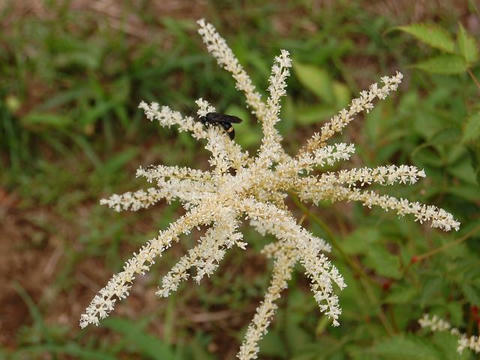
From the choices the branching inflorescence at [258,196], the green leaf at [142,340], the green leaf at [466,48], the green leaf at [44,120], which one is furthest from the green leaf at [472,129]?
the green leaf at [44,120]

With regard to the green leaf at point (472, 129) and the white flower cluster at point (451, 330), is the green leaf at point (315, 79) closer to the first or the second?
the white flower cluster at point (451, 330)

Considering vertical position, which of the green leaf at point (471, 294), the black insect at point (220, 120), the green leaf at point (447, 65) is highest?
the green leaf at point (447, 65)

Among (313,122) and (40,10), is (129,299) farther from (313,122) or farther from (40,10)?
(40,10)

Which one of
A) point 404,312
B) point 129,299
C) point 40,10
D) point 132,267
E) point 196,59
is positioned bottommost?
point 132,267

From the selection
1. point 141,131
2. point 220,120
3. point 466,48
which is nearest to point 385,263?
point 466,48

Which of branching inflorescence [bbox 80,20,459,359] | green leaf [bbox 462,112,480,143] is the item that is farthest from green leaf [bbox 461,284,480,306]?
green leaf [bbox 462,112,480,143]

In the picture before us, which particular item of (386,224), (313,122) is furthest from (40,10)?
(386,224)
